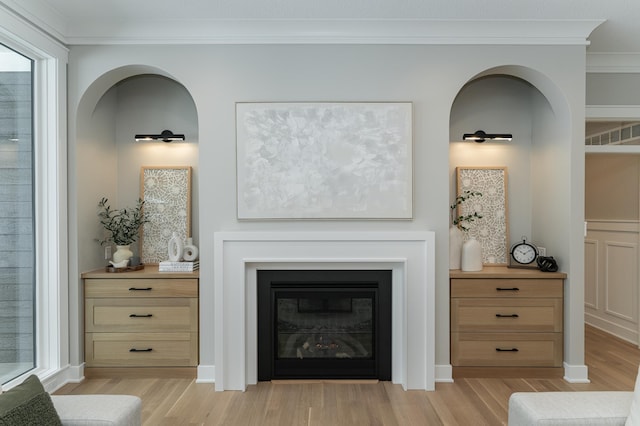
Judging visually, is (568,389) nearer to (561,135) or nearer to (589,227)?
(561,135)

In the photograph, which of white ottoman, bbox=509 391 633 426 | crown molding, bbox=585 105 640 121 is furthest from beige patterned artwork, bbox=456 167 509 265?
white ottoman, bbox=509 391 633 426

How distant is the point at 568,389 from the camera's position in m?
3.16

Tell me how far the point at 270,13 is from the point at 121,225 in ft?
6.89

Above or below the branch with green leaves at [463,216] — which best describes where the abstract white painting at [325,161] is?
above

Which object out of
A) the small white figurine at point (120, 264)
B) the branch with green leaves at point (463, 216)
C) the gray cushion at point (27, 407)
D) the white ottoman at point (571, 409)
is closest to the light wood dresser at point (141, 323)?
the small white figurine at point (120, 264)

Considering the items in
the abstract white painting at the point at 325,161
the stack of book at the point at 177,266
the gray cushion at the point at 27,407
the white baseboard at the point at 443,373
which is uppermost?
the abstract white painting at the point at 325,161

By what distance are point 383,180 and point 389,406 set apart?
5.31 ft

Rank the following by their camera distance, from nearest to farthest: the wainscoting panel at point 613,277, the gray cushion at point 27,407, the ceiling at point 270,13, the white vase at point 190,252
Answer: the gray cushion at point 27,407 < the ceiling at point 270,13 < the white vase at point 190,252 < the wainscoting panel at point 613,277

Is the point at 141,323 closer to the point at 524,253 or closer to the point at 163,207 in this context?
the point at 163,207

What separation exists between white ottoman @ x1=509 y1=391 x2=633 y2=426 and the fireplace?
4.89 ft

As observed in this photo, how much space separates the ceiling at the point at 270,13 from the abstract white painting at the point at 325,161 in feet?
2.08

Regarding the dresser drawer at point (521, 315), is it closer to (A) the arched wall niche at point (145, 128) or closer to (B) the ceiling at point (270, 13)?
(B) the ceiling at point (270, 13)

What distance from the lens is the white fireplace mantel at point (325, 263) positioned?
3.23 meters

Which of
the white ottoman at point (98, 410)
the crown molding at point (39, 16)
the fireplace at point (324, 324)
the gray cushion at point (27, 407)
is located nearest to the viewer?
the gray cushion at point (27, 407)
